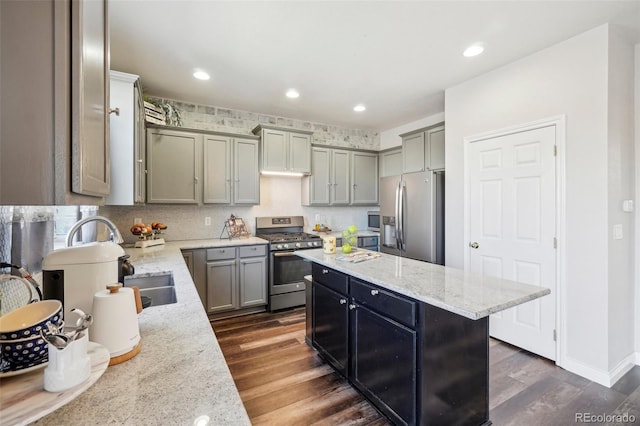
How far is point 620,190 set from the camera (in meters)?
2.26

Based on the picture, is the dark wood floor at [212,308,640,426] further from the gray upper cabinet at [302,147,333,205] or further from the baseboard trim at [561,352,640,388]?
the gray upper cabinet at [302,147,333,205]

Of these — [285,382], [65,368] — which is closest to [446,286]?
[285,382]

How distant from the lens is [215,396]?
28.3 inches

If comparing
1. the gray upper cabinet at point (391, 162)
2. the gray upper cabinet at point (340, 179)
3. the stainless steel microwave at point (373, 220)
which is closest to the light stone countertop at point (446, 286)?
the gray upper cabinet at point (340, 179)

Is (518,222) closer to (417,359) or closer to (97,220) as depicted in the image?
(417,359)

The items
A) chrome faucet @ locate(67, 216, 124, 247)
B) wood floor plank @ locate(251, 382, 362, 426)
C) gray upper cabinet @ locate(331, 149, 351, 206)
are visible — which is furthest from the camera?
gray upper cabinet @ locate(331, 149, 351, 206)

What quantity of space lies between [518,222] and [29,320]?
3226mm

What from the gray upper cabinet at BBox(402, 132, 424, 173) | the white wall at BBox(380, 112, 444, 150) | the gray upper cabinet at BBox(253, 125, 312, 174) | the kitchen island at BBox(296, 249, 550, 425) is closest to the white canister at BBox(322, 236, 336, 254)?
the kitchen island at BBox(296, 249, 550, 425)

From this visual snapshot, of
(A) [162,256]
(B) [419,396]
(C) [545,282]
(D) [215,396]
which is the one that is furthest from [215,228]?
(C) [545,282]

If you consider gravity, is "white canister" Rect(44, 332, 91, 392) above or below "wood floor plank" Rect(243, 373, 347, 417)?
above

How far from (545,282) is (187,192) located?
12.5ft

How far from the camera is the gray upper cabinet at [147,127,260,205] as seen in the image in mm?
3379

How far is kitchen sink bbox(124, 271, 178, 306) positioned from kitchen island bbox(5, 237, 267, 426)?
0.82 metres

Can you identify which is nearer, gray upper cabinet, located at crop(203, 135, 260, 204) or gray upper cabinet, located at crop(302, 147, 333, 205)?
gray upper cabinet, located at crop(203, 135, 260, 204)
